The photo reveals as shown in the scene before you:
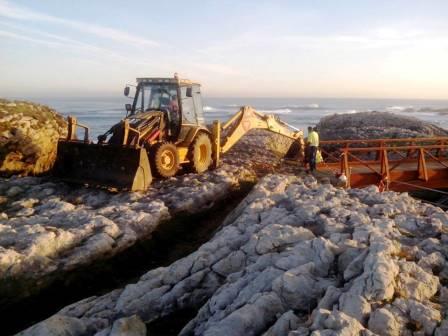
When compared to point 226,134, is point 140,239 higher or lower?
lower

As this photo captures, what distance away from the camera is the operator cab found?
12500 millimetres

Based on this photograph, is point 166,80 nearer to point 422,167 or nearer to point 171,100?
point 171,100

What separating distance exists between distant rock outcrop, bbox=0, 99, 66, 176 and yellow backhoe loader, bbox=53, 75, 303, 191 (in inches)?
59.4

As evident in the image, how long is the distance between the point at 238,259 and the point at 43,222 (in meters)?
4.41

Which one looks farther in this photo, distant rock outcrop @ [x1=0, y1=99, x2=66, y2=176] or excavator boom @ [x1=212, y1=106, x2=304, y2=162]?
excavator boom @ [x1=212, y1=106, x2=304, y2=162]

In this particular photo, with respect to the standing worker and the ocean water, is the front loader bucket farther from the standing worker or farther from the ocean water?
the ocean water

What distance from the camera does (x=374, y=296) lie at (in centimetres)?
514

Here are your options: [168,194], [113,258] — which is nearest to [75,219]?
[113,258]

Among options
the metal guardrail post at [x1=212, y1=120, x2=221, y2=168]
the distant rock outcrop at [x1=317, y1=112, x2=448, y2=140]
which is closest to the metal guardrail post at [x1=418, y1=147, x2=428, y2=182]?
the metal guardrail post at [x1=212, y1=120, x2=221, y2=168]

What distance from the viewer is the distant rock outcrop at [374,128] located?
80.0ft

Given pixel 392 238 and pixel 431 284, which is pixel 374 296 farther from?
pixel 392 238

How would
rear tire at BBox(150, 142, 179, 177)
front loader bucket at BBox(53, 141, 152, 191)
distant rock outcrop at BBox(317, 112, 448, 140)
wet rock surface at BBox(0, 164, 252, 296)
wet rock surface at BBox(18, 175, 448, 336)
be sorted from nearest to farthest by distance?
wet rock surface at BBox(18, 175, 448, 336) → wet rock surface at BBox(0, 164, 252, 296) → front loader bucket at BBox(53, 141, 152, 191) → rear tire at BBox(150, 142, 179, 177) → distant rock outcrop at BBox(317, 112, 448, 140)

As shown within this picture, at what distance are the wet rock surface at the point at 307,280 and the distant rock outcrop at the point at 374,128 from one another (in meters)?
16.6

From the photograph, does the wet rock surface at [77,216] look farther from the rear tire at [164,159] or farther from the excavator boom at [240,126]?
the excavator boom at [240,126]
